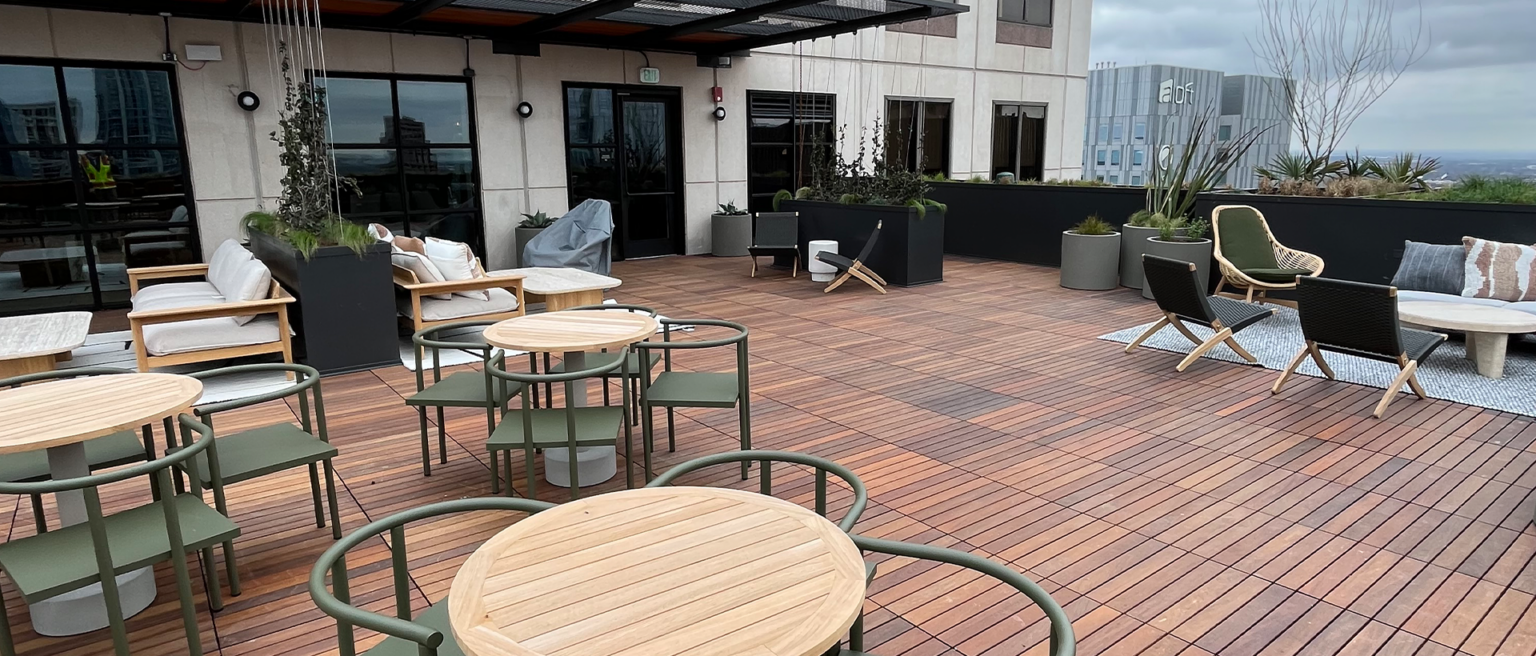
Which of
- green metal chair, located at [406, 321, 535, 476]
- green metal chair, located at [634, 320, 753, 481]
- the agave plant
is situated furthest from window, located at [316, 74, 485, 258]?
the agave plant

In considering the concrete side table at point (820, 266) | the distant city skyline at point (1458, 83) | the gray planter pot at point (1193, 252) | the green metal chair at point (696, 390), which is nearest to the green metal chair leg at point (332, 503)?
the green metal chair at point (696, 390)

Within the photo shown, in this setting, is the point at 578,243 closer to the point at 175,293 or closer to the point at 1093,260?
the point at 175,293

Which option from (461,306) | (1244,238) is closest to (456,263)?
(461,306)

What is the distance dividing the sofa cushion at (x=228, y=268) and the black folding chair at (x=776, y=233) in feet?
17.1

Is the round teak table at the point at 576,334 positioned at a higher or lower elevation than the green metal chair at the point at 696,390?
higher

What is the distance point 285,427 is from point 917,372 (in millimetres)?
3844

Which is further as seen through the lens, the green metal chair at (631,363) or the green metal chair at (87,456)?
the green metal chair at (631,363)

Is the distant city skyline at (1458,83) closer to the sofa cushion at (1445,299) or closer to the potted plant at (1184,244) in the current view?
the potted plant at (1184,244)

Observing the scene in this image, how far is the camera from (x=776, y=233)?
33.2 feet

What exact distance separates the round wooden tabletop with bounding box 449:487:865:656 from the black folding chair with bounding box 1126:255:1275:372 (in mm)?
4559

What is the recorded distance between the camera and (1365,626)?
273 centimetres

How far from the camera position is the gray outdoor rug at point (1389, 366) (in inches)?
205

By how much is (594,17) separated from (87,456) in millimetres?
6977

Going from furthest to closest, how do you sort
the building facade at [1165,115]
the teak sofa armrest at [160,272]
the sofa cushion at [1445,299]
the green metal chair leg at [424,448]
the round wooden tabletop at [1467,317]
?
the building facade at [1165,115]
the teak sofa armrest at [160,272]
the sofa cushion at [1445,299]
the round wooden tabletop at [1467,317]
the green metal chair leg at [424,448]
